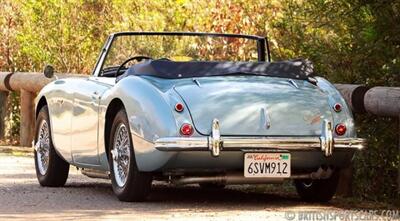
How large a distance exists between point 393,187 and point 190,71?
2.40m

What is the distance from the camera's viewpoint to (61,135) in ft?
33.8

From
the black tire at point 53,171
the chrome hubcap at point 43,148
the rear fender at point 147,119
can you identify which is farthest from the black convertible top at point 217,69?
the chrome hubcap at point 43,148

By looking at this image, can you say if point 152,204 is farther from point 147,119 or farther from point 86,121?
point 86,121

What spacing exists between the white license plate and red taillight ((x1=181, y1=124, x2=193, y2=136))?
1.39 ft

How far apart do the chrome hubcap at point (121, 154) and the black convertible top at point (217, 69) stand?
48 centimetres

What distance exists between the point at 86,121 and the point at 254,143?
78.1 inches

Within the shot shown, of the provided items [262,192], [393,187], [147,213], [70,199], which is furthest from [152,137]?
[393,187]

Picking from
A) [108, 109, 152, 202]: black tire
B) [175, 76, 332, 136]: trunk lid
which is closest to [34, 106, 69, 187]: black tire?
[108, 109, 152, 202]: black tire

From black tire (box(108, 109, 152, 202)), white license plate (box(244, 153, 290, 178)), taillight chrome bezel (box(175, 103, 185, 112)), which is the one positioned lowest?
black tire (box(108, 109, 152, 202))

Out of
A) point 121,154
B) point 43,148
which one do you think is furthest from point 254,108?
point 43,148

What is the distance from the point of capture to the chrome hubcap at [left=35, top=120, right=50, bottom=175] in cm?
1085

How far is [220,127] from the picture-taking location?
8.30 m

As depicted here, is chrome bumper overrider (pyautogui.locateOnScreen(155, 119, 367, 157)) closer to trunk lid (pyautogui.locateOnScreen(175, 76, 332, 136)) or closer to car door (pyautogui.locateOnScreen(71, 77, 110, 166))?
trunk lid (pyautogui.locateOnScreen(175, 76, 332, 136))

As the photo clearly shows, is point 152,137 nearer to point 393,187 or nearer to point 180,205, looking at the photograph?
point 180,205
